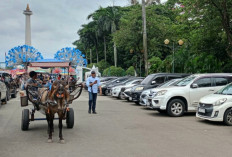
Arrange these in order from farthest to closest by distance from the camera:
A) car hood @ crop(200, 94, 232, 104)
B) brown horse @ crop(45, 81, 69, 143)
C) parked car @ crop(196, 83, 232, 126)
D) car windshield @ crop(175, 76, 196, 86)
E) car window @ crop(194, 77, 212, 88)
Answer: car windshield @ crop(175, 76, 196, 86), car window @ crop(194, 77, 212, 88), car hood @ crop(200, 94, 232, 104), parked car @ crop(196, 83, 232, 126), brown horse @ crop(45, 81, 69, 143)

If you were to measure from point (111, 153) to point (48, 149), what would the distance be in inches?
59.9

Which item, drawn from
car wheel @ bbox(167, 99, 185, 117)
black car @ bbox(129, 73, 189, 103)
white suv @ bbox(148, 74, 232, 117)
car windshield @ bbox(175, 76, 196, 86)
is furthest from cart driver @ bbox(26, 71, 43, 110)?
black car @ bbox(129, 73, 189, 103)

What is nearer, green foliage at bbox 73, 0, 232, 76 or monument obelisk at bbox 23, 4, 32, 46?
green foliage at bbox 73, 0, 232, 76

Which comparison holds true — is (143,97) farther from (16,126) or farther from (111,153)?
(111,153)

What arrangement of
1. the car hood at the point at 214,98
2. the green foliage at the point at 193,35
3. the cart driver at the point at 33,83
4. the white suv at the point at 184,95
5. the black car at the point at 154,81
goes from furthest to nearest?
the green foliage at the point at 193,35 → the black car at the point at 154,81 → the white suv at the point at 184,95 → the car hood at the point at 214,98 → the cart driver at the point at 33,83

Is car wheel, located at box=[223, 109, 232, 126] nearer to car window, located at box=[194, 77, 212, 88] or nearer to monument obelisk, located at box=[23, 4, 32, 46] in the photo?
car window, located at box=[194, 77, 212, 88]

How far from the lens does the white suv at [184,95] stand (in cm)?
1238

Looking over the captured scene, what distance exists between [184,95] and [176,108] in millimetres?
653

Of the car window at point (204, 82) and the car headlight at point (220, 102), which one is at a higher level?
the car window at point (204, 82)

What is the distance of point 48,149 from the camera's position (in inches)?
267

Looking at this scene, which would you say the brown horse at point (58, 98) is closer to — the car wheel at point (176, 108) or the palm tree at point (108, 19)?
the car wheel at point (176, 108)

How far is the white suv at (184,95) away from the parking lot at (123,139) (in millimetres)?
1284

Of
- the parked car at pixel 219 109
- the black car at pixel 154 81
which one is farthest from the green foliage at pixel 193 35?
the parked car at pixel 219 109

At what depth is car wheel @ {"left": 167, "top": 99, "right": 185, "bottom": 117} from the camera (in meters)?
12.4
